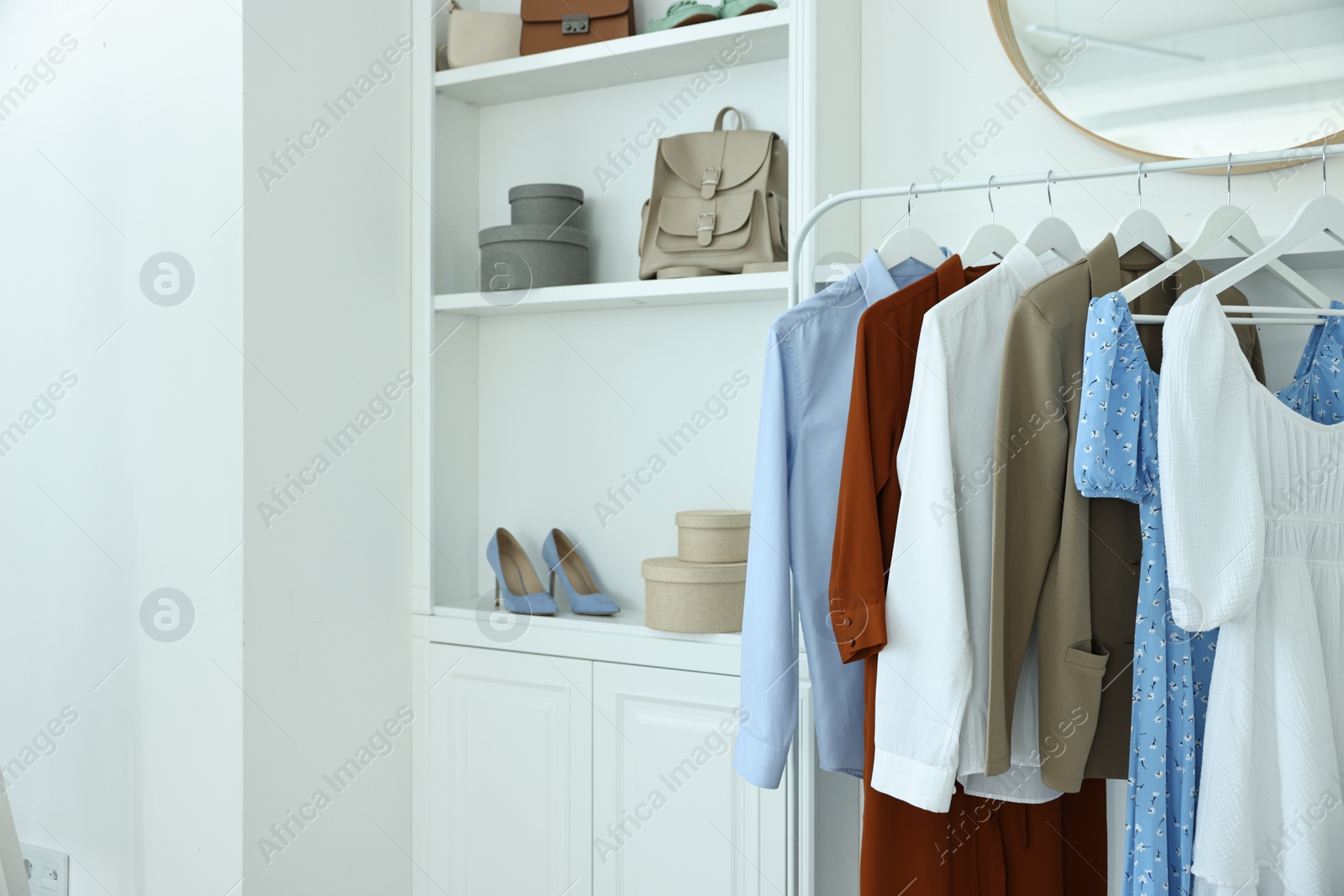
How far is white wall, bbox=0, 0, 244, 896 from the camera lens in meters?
1.69

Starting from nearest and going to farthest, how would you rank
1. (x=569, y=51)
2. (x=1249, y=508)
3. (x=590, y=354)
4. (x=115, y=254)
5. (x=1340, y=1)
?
1. (x=1249, y=508)
2. (x=1340, y=1)
3. (x=115, y=254)
4. (x=569, y=51)
5. (x=590, y=354)

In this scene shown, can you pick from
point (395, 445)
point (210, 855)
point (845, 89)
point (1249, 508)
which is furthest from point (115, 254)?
point (1249, 508)

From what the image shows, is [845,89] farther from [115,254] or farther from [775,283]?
[115,254]

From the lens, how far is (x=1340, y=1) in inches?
61.9

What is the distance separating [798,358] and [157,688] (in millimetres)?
1274

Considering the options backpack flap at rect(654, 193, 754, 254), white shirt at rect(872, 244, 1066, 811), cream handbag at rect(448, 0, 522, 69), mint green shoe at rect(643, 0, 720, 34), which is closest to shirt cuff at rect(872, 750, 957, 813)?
white shirt at rect(872, 244, 1066, 811)

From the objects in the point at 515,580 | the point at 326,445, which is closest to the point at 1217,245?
the point at 515,580

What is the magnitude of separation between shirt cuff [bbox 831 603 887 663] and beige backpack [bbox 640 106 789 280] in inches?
29.0

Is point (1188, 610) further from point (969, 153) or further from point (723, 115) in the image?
point (723, 115)

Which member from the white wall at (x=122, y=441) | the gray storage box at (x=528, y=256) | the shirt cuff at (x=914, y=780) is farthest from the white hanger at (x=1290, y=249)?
the white wall at (x=122, y=441)

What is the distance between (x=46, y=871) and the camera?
1922mm

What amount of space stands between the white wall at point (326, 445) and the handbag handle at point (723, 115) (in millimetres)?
606

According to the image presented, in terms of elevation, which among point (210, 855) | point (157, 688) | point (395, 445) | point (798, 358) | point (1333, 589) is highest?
point (798, 358)

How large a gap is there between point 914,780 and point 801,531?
1.23ft
